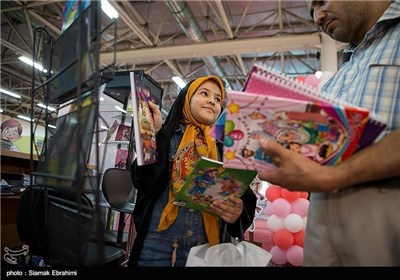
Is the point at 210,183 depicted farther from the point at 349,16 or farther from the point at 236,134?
the point at 349,16

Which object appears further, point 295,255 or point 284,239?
point 284,239

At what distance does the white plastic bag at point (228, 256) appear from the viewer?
0.92m

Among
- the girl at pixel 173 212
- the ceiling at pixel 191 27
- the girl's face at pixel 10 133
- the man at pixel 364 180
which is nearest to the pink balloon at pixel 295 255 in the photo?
the girl at pixel 173 212

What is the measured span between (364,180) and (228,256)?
0.53 m

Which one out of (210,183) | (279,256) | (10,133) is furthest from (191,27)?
(210,183)

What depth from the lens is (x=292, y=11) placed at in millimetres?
5645

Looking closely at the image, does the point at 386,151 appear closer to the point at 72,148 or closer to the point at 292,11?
the point at 72,148

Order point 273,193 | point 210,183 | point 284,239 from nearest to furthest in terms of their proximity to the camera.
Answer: point 210,183 → point 284,239 → point 273,193

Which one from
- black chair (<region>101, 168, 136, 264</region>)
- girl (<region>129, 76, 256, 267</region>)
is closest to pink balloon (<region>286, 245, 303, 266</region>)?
black chair (<region>101, 168, 136, 264</region>)

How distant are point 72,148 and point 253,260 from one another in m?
0.70

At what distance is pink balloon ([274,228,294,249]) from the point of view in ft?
9.37

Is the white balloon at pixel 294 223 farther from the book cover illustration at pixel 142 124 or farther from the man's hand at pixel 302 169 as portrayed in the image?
the man's hand at pixel 302 169

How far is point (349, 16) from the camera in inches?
36.0

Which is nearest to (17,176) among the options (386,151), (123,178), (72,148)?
(123,178)
